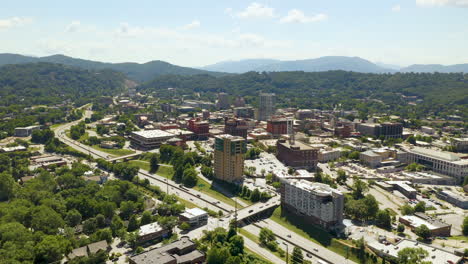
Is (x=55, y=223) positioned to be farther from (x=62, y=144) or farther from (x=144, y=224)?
(x=62, y=144)

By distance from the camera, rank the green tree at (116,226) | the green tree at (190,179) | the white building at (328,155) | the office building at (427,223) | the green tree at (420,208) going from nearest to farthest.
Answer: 1. the green tree at (116,226)
2. the office building at (427,223)
3. the green tree at (420,208)
4. the green tree at (190,179)
5. the white building at (328,155)

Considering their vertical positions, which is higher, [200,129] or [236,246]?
[200,129]

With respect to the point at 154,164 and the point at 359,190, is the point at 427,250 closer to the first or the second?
the point at 359,190

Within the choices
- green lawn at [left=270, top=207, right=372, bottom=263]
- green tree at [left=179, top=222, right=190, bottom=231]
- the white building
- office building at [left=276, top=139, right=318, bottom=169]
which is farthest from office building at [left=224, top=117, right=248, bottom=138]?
green tree at [left=179, top=222, right=190, bottom=231]

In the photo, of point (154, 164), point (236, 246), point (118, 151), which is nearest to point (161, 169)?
point (154, 164)

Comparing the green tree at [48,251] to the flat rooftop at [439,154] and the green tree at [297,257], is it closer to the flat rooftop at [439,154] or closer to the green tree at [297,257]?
the green tree at [297,257]

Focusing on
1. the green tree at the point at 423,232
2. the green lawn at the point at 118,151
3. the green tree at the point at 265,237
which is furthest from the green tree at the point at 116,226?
the green lawn at the point at 118,151

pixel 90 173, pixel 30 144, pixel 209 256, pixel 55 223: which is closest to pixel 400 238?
pixel 209 256
